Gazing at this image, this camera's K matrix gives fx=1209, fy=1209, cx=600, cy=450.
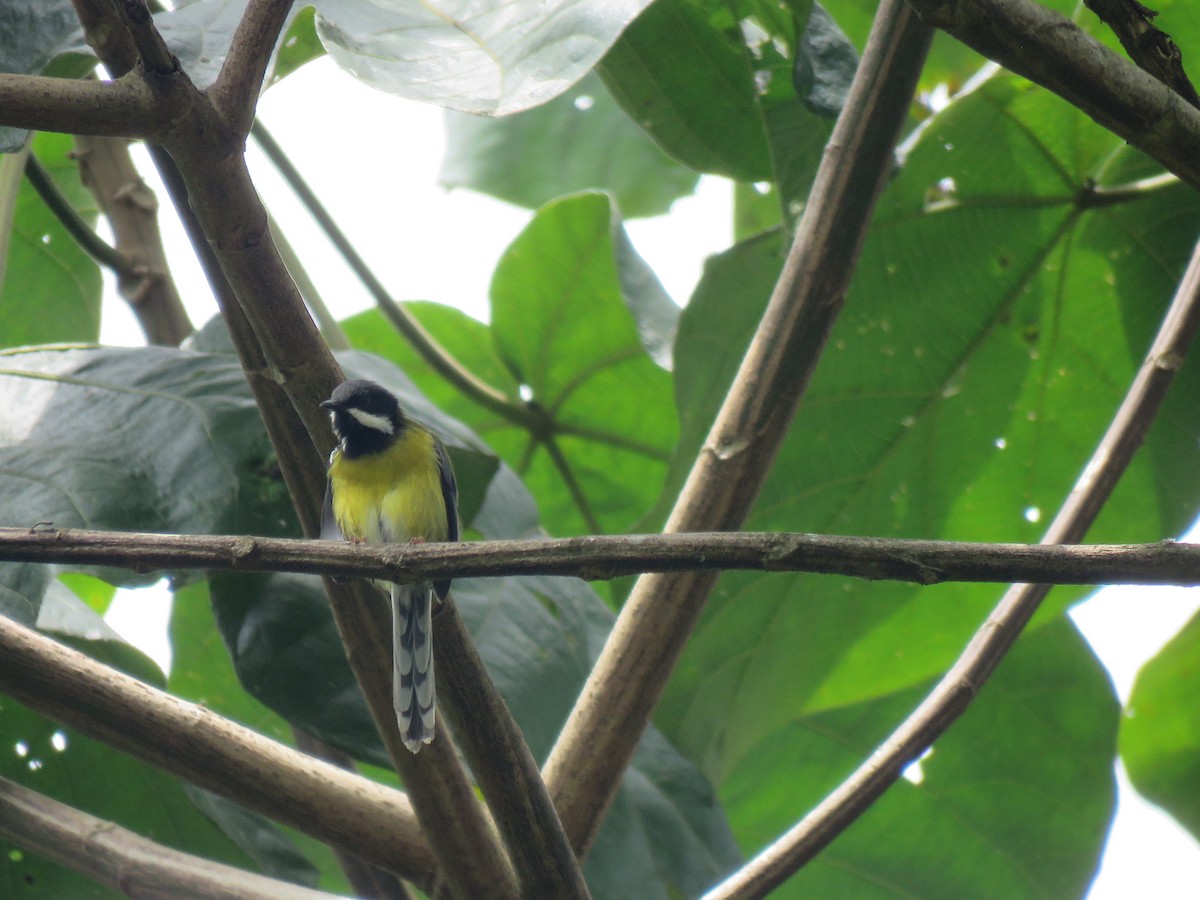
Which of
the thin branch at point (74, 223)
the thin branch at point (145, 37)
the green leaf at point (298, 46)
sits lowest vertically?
the thin branch at point (145, 37)

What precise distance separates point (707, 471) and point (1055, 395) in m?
1.35

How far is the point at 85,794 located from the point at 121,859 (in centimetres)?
75

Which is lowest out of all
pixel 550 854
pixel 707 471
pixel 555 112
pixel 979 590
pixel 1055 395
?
pixel 550 854

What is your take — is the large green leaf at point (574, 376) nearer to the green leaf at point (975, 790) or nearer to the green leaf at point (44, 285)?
the green leaf at point (44, 285)

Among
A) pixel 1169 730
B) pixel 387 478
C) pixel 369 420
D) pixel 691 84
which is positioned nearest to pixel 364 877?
pixel 387 478

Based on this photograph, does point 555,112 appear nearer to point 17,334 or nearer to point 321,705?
point 17,334

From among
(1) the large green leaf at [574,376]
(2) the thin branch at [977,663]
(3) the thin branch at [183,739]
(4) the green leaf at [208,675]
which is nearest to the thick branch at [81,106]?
(3) the thin branch at [183,739]

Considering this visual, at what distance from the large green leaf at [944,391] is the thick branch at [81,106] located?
5.37ft

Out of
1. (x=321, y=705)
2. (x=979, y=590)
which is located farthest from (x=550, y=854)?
(x=979, y=590)

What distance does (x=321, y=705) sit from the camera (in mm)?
2363

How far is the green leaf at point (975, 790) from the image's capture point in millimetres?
3414

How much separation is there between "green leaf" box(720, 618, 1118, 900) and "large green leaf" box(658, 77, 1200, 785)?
0.43 metres

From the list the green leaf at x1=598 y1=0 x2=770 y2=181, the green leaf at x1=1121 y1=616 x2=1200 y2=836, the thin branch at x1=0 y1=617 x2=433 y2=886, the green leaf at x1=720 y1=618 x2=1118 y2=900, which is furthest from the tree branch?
the green leaf at x1=1121 y1=616 x2=1200 y2=836

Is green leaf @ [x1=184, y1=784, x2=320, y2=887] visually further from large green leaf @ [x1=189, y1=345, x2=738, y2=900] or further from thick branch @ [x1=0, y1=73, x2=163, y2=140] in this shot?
thick branch @ [x1=0, y1=73, x2=163, y2=140]
